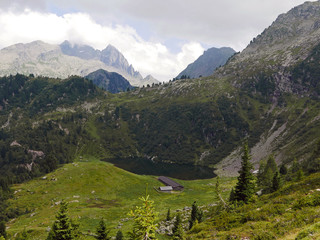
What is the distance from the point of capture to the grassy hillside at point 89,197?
258 ft

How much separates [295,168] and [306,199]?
95511 millimetres

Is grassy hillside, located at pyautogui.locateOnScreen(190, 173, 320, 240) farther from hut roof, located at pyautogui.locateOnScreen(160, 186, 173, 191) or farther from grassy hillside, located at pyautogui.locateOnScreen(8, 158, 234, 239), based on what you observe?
hut roof, located at pyautogui.locateOnScreen(160, 186, 173, 191)

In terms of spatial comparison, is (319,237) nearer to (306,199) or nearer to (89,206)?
(306,199)

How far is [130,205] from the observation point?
98.4 m

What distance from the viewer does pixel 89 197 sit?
4136 inches

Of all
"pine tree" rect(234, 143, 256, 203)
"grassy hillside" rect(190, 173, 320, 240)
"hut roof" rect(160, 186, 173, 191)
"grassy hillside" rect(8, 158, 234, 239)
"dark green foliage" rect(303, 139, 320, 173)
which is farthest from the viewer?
"hut roof" rect(160, 186, 173, 191)

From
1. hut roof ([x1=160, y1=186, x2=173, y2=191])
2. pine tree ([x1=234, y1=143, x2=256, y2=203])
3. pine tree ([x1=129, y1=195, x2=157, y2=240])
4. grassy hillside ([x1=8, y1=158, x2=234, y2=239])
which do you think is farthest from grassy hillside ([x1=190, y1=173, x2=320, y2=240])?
hut roof ([x1=160, y1=186, x2=173, y2=191])

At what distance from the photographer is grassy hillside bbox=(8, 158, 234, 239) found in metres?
78.5

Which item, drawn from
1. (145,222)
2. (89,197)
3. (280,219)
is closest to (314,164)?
(280,219)

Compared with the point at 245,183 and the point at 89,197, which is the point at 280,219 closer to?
the point at 245,183

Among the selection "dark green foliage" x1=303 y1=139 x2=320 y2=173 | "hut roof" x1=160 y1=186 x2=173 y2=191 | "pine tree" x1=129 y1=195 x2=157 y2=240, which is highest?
"pine tree" x1=129 y1=195 x2=157 y2=240

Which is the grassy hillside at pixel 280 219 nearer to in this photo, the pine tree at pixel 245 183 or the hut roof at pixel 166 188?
the pine tree at pixel 245 183

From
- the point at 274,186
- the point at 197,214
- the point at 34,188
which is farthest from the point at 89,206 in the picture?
the point at 274,186

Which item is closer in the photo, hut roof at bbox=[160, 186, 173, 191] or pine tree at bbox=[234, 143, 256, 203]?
pine tree at bbox=[234, 143, 256, 203]
